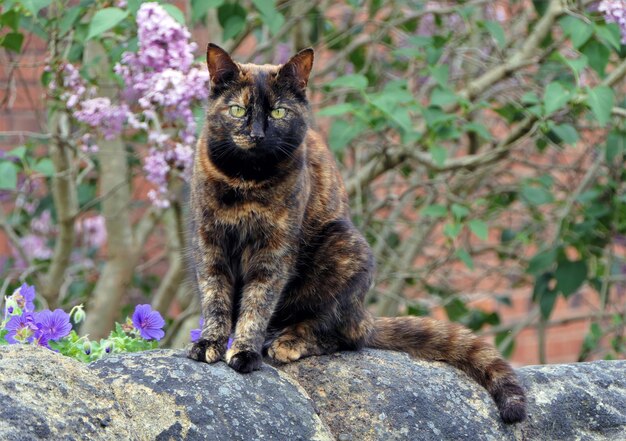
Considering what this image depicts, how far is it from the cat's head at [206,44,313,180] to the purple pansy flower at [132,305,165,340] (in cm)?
45

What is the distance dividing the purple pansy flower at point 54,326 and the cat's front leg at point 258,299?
0.43 metres

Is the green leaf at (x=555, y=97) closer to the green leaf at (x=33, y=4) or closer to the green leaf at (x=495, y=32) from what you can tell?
the green leaf at (x=495, y=32)

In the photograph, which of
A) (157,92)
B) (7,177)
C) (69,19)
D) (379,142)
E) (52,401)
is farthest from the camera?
(379,142)

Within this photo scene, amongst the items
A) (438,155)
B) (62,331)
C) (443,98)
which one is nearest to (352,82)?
(443,98)

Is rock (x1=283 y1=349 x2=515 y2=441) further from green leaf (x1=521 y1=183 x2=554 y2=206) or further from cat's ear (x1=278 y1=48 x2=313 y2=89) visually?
green leaf (x1=521 y1=183 x2=554 y2=206)

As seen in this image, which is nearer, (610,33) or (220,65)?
(220,65)

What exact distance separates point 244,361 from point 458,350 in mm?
A: 711

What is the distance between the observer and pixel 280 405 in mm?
2408

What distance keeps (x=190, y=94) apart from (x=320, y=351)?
1.00 metres

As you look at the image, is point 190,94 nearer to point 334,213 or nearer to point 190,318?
point 334,213

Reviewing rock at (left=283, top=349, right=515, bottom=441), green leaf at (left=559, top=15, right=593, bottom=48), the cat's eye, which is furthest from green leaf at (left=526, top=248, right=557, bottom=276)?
the cat's eye

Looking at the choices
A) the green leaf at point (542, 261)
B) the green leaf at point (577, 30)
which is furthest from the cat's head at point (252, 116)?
the green leaf at point (542, 261)

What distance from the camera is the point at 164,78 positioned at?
329cm

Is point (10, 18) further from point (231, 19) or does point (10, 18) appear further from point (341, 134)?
A: point (341, 134)
